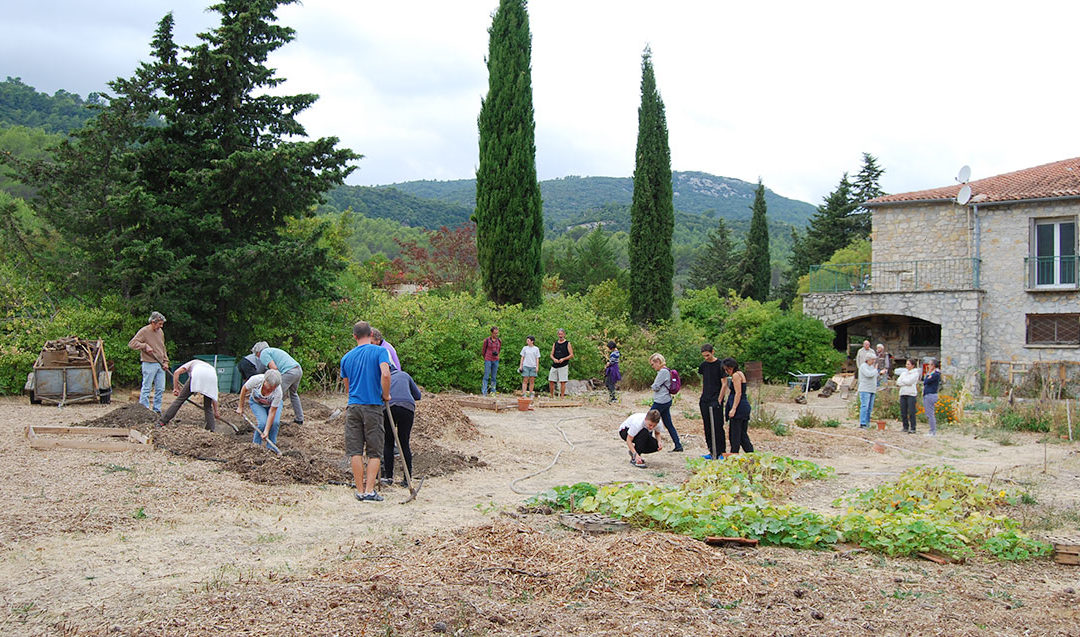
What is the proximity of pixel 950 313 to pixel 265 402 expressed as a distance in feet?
68.1

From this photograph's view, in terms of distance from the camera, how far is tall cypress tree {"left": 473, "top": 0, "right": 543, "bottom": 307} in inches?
903

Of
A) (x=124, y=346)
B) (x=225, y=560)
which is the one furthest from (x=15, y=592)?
(x=124, y=346)

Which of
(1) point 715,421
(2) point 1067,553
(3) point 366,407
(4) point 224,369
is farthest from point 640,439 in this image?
(4) point 224,369

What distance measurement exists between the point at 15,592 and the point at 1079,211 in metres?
26.0

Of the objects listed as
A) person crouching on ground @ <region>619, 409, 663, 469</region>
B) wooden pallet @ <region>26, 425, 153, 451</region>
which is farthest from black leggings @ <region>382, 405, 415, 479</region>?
person crouching on ground @ <region>619, 409, 663, 469</region>

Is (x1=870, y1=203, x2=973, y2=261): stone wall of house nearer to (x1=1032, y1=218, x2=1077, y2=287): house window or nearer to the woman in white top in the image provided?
(x1=1032, y1=218, x2=1077, y2=287): house window

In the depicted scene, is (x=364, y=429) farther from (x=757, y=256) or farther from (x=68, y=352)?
(x=757, y=256)

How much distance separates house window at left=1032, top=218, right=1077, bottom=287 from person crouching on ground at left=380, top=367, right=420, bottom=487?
21.4m

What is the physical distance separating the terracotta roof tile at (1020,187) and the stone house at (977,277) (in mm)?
34

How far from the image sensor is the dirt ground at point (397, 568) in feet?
14.7

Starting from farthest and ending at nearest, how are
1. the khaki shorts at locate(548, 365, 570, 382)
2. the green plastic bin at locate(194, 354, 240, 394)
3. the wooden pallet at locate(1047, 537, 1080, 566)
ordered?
the khaki shorts at locate(548, 365, 570, 382) < the green plastic bin at locate(194, 354, 240, 394) < the wooden pallet at locate(1047, 537, 1080, 566)

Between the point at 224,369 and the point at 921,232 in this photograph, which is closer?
the point at 224,369

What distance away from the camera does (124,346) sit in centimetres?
1473

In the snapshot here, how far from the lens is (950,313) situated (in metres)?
23.4
